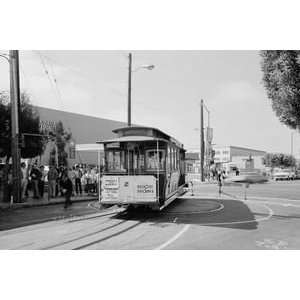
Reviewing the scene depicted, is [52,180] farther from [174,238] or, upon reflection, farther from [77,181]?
[174,238]

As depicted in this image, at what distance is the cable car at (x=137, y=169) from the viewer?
9.76 meters

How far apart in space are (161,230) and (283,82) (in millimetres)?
4585

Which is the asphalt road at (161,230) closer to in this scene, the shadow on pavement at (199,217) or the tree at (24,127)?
the shadow on pavement at (199,217)

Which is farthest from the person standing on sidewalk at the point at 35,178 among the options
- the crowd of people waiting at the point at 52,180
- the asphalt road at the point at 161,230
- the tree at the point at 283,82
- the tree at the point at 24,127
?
the tree at the point at 283,82

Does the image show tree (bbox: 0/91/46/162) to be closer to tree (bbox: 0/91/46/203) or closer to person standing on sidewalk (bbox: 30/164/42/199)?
tree (bbox: 0/91/46/203)

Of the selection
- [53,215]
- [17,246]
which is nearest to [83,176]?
[53,215]

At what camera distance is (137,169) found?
34.8 ft

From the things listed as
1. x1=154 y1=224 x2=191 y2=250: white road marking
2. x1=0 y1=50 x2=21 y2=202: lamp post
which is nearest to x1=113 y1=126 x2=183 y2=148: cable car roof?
x1=154 y1=224 x2=191 y2=250: white road marking

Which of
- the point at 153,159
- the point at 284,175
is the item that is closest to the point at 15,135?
the point at 153,159

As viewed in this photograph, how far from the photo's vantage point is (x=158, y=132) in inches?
420

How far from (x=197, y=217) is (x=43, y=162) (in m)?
28.9
